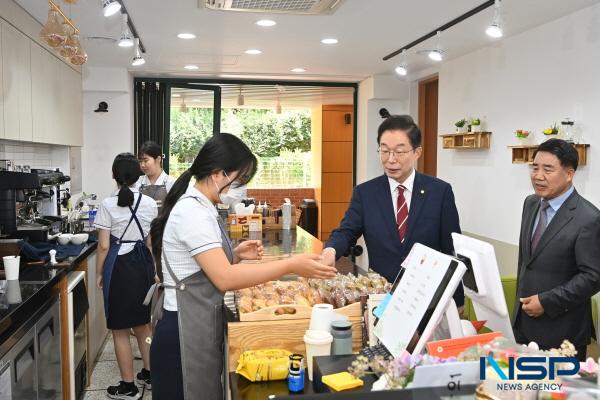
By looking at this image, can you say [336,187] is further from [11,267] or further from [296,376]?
[296,376]

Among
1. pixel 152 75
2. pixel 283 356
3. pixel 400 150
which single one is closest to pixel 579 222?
pixel 400 150

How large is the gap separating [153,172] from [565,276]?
3.44m

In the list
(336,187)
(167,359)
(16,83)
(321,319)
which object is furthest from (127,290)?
(336,187)

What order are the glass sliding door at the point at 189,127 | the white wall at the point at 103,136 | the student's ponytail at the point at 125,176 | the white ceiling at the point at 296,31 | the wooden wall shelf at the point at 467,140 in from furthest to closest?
the glass sliding door at the point at 189,127 → the white wall at the point at 103,136 → the wooden wall shelf at the point at 467,140 → the white ceiling at the point at 296,31 → the student's ponytail at the point at 125,176

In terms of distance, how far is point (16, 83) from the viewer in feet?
12.5

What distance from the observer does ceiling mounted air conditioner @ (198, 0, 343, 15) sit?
3637 millimetres

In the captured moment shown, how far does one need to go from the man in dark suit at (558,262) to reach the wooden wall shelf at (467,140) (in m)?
2.40

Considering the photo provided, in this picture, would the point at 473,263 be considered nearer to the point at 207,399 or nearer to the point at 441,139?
the point at 207,399

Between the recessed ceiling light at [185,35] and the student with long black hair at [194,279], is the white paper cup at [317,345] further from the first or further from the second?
the recessed ceiling light at [185,35]

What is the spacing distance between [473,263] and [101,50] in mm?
4931

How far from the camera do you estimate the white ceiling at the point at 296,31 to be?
12.7 feet

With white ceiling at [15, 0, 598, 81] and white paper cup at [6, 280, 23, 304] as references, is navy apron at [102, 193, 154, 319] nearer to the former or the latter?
white paper cup at [6, 280, 23, 304]

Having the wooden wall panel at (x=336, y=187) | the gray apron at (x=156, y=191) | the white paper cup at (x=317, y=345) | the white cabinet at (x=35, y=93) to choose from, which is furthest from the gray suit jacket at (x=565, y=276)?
the wooden wall panel at (x=336, y=187)

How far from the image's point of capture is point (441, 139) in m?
6.27
